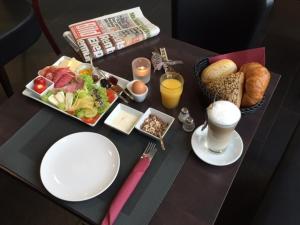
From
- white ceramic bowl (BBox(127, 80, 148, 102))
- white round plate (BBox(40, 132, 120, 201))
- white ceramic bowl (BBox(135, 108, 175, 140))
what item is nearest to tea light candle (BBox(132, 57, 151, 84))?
white ceramic bowl (BBox(127, 80, 148, 102))

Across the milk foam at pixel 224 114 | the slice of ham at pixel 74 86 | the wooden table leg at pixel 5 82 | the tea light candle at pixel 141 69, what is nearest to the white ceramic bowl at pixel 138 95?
A: the tea light candle at pixel 141 69

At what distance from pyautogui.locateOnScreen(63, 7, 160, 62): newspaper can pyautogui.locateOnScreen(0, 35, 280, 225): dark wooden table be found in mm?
30

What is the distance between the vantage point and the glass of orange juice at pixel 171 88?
91 cm

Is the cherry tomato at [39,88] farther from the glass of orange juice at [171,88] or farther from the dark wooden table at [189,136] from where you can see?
the glass of orange juice at [171,88]

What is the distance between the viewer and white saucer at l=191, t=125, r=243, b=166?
819 mm

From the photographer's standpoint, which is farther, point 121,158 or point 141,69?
point 141,69

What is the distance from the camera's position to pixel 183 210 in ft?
2.40

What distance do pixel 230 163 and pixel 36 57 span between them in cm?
178

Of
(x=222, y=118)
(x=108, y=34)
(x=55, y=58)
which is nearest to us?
(x=222, y=118)

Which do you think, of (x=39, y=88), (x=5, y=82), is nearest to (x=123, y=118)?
(x=39, y=88)

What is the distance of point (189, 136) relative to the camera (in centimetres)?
88

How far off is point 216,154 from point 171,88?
0.24 metres

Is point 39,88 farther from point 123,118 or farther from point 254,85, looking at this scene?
point 254,85

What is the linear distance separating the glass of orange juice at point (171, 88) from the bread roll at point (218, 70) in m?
0.08
